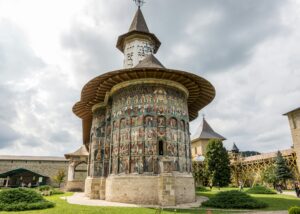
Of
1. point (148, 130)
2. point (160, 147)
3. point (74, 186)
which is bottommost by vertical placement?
point (74, 186)

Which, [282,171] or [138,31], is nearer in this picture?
[282,171]

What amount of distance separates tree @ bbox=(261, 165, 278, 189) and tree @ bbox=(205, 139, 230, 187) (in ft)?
16.8

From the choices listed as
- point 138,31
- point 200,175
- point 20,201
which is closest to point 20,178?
point 200,175

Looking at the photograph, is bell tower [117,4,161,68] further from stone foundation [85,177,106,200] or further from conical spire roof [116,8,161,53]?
stone foundation [85,177,106,200]

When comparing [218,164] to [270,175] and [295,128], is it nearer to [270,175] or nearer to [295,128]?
[270,175]

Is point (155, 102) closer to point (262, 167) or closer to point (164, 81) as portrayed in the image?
point (164, 81)

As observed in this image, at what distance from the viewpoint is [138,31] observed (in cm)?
2698

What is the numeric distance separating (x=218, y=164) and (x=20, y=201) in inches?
893

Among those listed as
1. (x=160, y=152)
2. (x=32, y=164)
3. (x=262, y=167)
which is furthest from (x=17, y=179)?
(x=262, y=167)

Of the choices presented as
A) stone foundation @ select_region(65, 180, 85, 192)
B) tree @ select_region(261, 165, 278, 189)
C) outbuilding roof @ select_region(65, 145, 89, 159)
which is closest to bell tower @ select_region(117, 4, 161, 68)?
outbuilding roof @ select_region(65, 145, 89, 159)

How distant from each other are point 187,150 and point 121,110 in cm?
590

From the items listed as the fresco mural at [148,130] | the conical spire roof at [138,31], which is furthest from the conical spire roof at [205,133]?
the fresco mural at [148,130]

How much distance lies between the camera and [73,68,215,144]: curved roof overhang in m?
16.3

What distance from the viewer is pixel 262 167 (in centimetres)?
3144
